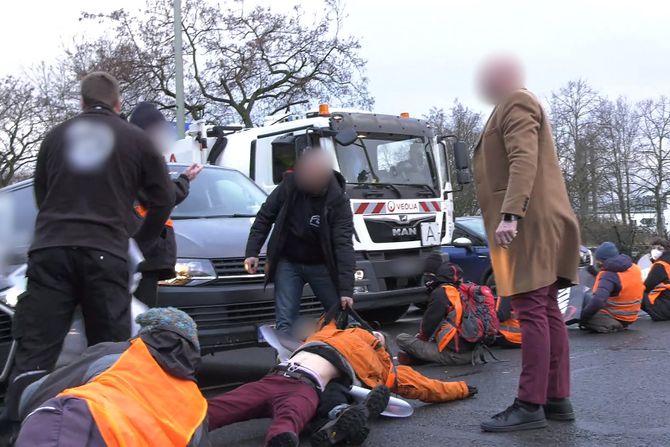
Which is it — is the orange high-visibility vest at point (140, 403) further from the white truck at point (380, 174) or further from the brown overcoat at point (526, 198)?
the white truck at point (380, 174)

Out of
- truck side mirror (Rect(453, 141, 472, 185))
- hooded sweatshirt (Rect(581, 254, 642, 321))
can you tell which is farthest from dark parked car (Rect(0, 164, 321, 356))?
truck side mirror (Rect(453, 141, 472, 185))

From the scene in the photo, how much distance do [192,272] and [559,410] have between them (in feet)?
8.77

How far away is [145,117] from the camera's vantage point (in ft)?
13.6

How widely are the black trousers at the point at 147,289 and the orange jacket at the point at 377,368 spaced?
993mm

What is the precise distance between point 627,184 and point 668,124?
5.05m

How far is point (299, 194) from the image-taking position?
530 cm

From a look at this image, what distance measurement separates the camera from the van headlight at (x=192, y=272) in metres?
5.09

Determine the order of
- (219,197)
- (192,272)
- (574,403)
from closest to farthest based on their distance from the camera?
(574,403) → (192,272) → (219,197)

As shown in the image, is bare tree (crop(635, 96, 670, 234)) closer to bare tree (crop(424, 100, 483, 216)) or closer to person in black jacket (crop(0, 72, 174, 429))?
bare tree (crop(424, 100, 483, 216))

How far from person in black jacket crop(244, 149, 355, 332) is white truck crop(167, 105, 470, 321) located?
2526 mm

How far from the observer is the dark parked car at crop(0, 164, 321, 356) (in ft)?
16.5

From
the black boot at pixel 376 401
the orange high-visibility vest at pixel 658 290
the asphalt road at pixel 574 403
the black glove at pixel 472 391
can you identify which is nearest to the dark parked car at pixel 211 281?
the asphalt road at pixel 574 403

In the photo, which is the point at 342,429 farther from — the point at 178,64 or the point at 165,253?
the point at 178,64

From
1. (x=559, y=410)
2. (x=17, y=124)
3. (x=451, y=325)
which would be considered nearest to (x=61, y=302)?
(x=559, y=410)
